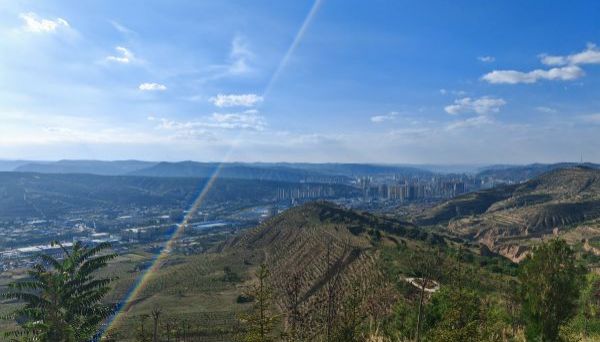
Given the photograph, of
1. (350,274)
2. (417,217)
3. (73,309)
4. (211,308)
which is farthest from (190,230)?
(73,309)

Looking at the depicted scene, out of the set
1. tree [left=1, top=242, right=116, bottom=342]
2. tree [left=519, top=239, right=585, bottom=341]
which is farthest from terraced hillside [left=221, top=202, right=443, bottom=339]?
tree [left=1, top=242, right=116, bottom=342]

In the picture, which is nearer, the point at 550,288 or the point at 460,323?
the point at 550,288

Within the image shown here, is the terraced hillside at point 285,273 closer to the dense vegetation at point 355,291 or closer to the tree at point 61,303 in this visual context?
the dense vegetation at point 355,291

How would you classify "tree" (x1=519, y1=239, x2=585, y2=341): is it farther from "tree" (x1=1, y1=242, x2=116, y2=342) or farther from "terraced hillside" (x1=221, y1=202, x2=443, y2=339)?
"tree" (x1=1, y1=242, x2=116, y2=342)

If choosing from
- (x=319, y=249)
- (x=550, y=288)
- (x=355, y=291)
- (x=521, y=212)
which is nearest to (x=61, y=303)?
(x=355, y=291)

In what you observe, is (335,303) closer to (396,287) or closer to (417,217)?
(396,287)

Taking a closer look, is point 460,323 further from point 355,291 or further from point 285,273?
point 285,273

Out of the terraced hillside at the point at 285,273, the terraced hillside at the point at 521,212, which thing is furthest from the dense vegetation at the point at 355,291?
the terraced hillside at the point at 521,212
